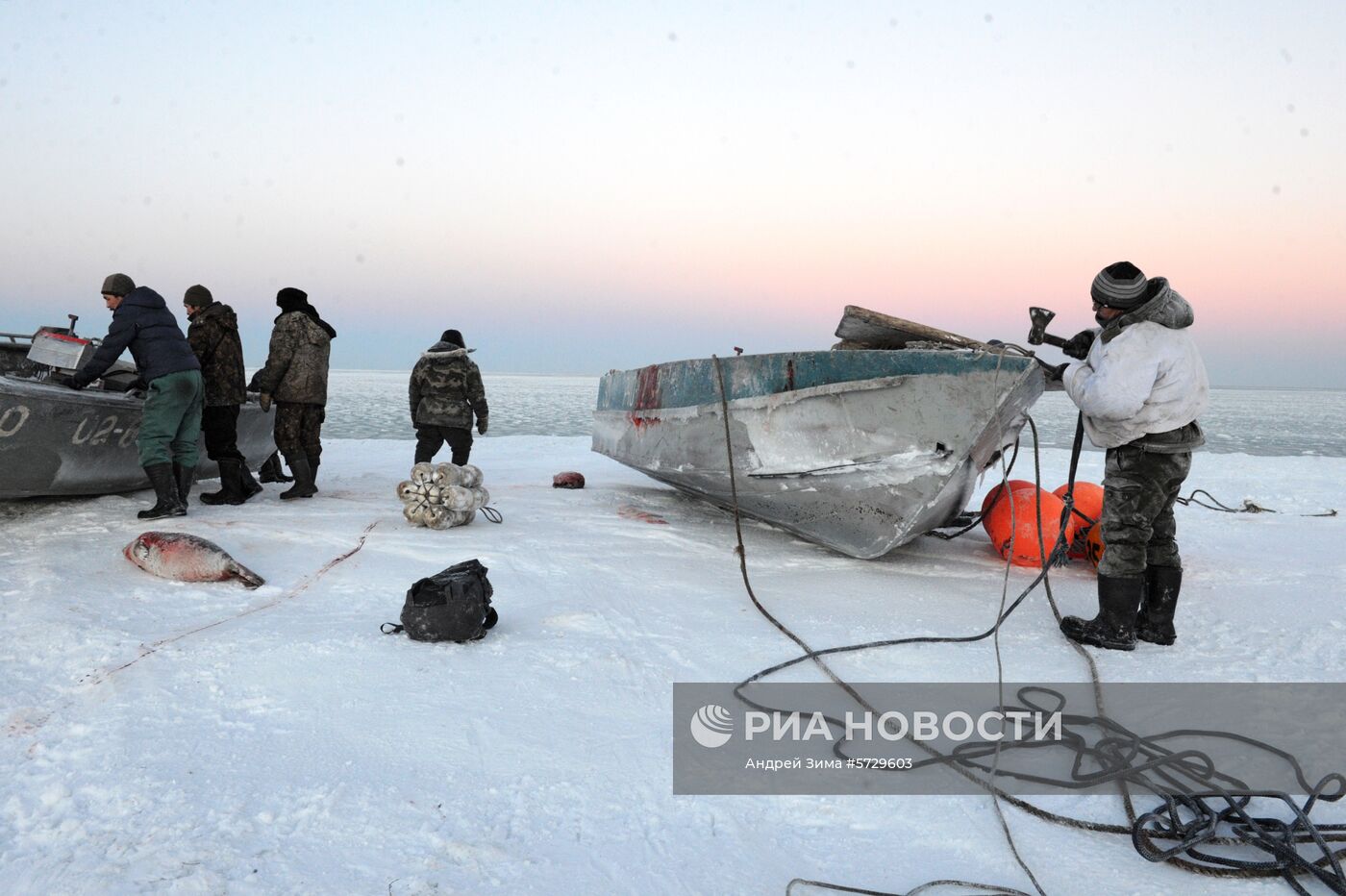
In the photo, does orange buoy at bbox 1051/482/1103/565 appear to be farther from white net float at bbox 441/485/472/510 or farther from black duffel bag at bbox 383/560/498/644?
white net float at bbox 441/485/472/510

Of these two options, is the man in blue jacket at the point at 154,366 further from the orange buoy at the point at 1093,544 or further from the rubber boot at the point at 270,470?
the orange buoy at the point at 1093,544

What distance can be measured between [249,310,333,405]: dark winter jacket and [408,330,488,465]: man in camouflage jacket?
2.69 ft

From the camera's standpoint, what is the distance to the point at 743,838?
2.09 metres

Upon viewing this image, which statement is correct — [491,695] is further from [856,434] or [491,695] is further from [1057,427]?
[1057,427]

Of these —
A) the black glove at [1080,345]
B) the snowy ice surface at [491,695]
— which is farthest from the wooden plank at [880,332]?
the snowy ice surface at [491,695]

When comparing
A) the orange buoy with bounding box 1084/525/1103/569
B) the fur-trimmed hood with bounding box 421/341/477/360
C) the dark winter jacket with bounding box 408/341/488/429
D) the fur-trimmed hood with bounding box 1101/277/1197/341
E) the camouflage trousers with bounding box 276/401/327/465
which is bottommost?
the orange buoy with bounding box 1084/525/1103/569

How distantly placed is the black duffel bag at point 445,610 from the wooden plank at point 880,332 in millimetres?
2605

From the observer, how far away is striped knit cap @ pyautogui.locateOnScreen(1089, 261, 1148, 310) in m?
3.38

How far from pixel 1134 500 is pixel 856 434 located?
4.87 ft

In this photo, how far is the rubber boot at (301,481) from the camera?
6.35 metres

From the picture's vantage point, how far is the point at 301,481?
6387mm

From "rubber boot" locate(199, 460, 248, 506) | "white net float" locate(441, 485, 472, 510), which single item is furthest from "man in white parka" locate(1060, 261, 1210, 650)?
"rubber boot" locate(199, 460, 248, 506)

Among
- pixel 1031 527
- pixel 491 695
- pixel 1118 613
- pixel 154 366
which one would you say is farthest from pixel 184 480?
pixel 1118 613

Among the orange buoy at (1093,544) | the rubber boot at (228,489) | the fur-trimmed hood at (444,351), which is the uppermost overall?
the fur-trimmed hood at (444,351)
